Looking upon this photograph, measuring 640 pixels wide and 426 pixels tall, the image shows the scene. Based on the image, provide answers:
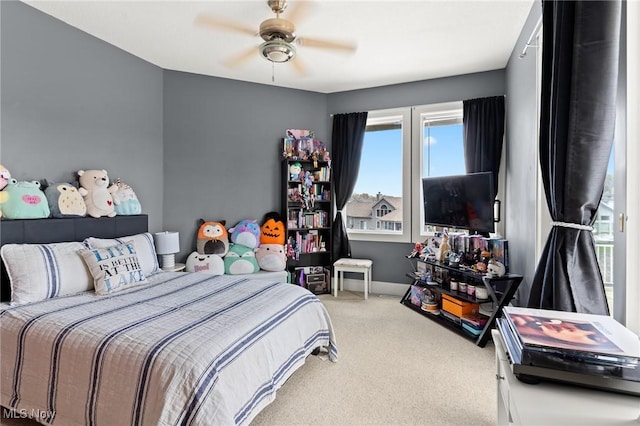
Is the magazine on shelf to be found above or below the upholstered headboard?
below

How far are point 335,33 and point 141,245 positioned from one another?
2.57m

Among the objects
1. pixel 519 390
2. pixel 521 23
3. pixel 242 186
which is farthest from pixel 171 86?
pixel 519 390

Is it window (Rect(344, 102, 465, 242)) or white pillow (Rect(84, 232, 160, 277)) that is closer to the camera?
white pillow (Rect(84, 232, 160, 277))

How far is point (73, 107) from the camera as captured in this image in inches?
117

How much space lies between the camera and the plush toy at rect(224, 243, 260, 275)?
12.8ft

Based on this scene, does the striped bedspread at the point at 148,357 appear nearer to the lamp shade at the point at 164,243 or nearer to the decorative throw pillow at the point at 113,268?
the decorative throw pillow at the point at 113,268

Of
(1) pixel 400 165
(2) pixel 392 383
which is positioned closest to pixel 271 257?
(1) pixel 400 165

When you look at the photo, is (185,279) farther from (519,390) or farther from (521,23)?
(521,23)

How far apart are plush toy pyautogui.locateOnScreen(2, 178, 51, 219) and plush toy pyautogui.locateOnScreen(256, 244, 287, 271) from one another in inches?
83.6

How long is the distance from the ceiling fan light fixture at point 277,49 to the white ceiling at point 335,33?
0.41 m

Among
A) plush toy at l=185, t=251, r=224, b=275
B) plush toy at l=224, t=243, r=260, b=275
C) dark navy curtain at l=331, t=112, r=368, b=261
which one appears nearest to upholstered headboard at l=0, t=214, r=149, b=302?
plush toy at l=185, t=251, r=224, b=275

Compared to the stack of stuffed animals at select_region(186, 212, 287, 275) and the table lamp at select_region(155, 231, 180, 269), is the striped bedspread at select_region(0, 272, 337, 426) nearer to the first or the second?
the table lamp at select_region(155, 231, 180, 269)

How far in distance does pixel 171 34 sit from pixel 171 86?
998mm

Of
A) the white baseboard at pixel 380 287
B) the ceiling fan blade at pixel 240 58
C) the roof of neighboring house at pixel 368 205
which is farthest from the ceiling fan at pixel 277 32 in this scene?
the white baseboard at pixel 380 287
